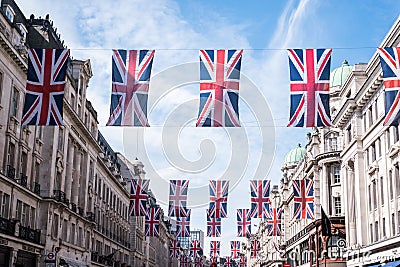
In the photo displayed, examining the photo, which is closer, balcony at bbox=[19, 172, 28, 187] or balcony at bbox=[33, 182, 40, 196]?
balcony at bbox=[19, 172, 28, 187]

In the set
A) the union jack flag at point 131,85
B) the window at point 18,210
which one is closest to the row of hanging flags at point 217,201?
the window at point 18,210

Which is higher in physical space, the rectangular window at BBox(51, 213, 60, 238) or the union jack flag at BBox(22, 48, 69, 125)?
the union jack flag at BBox(22, 48, 69, 125)

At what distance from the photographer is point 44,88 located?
88.4ft

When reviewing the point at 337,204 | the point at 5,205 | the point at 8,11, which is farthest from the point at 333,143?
the point at 5,205

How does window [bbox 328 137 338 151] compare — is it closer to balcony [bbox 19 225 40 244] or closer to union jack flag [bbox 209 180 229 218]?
union jack flag [bbox 209 180 229 218]

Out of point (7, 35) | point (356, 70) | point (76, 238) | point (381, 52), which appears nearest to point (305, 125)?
point (381, 52)

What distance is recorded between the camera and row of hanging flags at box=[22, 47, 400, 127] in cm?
2634

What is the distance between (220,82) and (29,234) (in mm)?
22145

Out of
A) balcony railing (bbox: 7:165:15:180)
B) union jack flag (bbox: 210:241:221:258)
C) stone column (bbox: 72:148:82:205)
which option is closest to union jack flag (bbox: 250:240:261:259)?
union jack flag (bbox: 210:241:221:258)

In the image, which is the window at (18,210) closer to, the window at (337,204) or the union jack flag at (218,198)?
the union jack flag at (218,198)

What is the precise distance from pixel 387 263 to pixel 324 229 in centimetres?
510

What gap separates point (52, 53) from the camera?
2712cm

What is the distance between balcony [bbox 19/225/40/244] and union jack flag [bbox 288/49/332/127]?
22692 millimetres

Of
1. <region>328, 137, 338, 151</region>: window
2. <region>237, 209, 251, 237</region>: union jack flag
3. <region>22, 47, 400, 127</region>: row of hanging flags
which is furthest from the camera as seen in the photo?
<region>328, 137, 338, 151</region>: window
